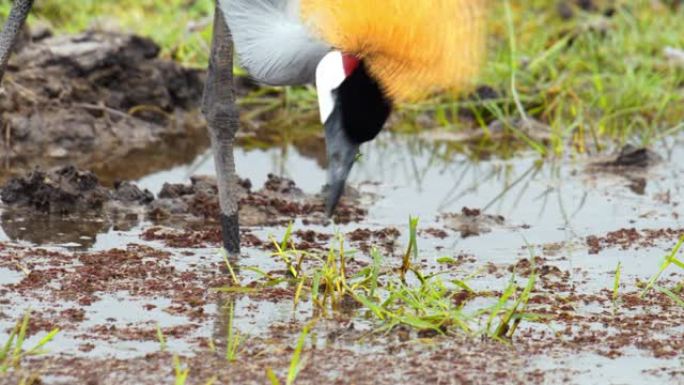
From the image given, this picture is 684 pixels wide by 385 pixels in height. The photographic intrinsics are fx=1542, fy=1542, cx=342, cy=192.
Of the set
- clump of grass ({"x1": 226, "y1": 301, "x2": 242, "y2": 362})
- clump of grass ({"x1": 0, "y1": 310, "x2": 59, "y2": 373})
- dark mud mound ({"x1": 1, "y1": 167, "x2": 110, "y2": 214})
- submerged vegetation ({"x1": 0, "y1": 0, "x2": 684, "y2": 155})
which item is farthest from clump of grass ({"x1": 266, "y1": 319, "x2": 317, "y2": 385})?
submerged vegetation ({"x1": 0, "y1": 0, "x2": 684, "y2": 155})

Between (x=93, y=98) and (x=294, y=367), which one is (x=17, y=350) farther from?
(x=93, y=98)

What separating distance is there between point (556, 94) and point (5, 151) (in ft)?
11.5

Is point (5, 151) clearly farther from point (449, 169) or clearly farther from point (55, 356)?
point (55, 356)

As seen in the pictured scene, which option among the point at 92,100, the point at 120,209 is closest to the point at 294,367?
the point at 120,209

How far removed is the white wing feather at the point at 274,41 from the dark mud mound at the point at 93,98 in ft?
9.61

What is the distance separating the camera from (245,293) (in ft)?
19.8

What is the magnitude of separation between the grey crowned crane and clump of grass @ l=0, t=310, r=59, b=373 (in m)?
1.23

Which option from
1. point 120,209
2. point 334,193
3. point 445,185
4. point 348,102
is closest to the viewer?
point 348,102

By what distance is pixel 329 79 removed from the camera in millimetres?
5543

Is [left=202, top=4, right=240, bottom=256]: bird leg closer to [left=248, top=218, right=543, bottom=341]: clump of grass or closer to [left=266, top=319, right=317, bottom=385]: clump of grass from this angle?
[left=248, top=218, right=543, bottom=341]: clump of grass

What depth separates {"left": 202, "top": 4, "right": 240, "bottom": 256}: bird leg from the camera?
6754mm

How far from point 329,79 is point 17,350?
147 cm

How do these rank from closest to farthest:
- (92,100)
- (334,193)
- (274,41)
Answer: (334,193), (274,41), (92,100)

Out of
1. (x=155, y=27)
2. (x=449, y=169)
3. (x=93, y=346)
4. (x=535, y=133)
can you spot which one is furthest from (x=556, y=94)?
(x=93, y=346)
